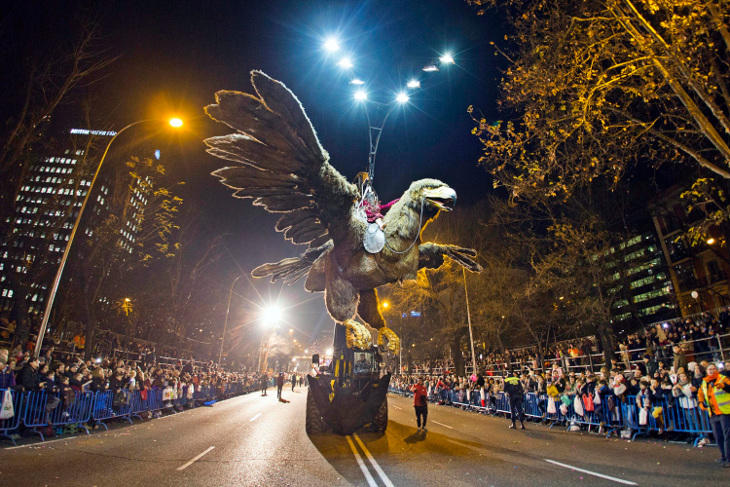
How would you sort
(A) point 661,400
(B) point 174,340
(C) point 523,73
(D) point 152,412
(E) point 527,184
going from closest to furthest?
(C) point 523,73 → (E) point 527,184 → (A) point 661,400 → (D) point 152,412 → (B) point 174,340

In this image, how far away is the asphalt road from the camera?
190 inches

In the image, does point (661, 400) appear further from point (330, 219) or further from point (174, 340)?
point (174, 340)

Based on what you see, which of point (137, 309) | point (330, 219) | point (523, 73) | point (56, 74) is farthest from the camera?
point (137, 309)

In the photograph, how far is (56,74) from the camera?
453 inches

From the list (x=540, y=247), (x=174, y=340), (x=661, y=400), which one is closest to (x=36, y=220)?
(x=174, y=340)

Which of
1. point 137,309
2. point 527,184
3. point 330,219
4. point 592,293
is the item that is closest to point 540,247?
point 592,293

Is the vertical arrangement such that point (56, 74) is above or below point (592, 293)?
above

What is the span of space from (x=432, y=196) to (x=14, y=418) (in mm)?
10121

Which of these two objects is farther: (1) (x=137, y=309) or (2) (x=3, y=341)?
(1) (x=137, y=309)

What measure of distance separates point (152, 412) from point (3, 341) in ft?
18.5

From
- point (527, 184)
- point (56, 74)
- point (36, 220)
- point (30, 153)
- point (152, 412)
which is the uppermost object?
point (56, 74)

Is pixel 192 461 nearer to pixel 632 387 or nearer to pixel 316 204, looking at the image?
pixel 316 204

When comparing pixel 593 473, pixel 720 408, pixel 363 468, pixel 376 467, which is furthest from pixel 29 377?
pixel 720 408

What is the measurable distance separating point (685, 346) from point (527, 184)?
9433mm
